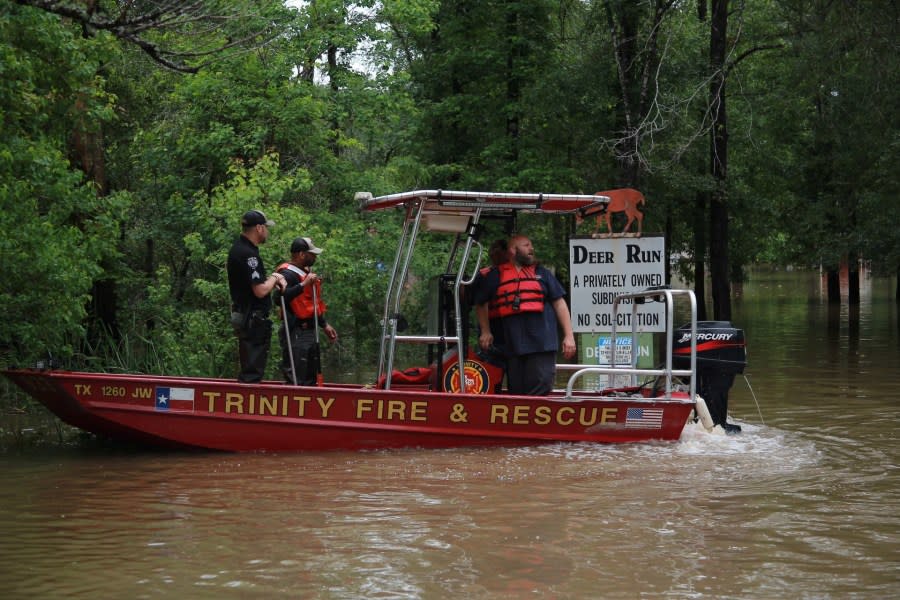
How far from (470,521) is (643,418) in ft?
10.1

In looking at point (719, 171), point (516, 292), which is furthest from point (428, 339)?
point (719, 171)

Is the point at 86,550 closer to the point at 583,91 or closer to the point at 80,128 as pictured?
the point at 80,128

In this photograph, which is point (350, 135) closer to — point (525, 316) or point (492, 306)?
point (492, 306)

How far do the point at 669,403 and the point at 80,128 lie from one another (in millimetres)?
7906

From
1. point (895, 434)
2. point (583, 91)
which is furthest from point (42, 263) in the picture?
point (583, 91)

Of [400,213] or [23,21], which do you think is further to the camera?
[400,213]

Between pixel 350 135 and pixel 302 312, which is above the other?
pixel 350 135

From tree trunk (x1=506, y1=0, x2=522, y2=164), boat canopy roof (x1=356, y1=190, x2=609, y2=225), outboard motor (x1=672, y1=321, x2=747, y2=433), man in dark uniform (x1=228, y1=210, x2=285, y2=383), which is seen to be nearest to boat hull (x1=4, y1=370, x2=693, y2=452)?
man in dark uniform (x1=228, y1=210, x2=285, y2=383)

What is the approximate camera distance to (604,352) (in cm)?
1263

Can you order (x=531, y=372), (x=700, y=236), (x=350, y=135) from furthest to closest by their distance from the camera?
(x=700, y=236), (x=350, y=135), (x=531, y=372)

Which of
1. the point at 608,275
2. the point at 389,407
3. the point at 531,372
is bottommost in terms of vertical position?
the point at 389,407

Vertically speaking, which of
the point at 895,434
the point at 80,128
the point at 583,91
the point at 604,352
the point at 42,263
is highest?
the point at 583,91

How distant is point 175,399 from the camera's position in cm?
1045

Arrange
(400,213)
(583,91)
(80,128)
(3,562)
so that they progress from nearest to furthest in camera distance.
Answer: (3,562)
(80,128)
(400,213)
(583,91)
